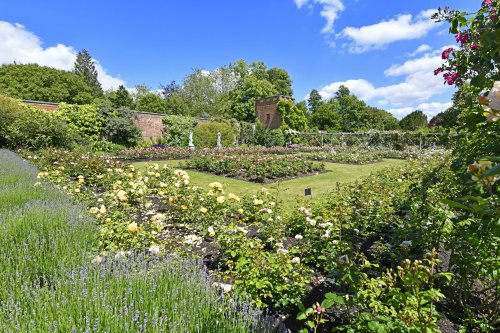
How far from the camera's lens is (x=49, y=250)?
7.78ft

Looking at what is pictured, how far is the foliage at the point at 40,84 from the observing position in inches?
1199

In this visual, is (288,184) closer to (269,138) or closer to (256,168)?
(256,168)

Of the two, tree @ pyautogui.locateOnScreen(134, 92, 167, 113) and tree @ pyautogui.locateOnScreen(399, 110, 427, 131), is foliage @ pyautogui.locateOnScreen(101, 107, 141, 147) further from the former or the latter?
tree @ pyautogui.locateOnScreen(399, 110, 427, 131)

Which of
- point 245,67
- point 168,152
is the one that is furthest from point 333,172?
point 245,67

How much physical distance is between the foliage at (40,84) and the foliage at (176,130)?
1903cm

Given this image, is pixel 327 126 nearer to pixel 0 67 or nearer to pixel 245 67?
pixel 245 67

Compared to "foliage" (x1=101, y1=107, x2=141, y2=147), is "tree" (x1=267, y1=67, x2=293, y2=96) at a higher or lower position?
higher

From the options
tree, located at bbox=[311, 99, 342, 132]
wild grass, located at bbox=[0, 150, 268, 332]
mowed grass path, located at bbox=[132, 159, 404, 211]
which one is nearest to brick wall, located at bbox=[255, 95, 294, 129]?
tree, located at bbox=[311, 99, 342, 132]

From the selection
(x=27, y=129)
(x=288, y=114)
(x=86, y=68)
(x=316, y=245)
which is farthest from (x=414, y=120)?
(x=86, y=68)

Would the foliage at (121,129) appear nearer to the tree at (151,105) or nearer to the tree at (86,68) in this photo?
the tree at (151,105)

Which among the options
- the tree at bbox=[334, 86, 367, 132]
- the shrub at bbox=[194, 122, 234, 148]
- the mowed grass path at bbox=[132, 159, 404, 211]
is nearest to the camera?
the mowed grass path at bbox=[132, 159, 404, 211]

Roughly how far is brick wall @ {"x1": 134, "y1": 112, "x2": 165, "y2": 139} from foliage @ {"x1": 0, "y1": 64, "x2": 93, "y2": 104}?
61.0ft

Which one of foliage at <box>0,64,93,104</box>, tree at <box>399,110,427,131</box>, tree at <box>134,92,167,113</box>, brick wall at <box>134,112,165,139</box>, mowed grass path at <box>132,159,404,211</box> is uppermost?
foliage at <box>0,64,93,104</box>

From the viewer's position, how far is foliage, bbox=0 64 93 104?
3045cm
